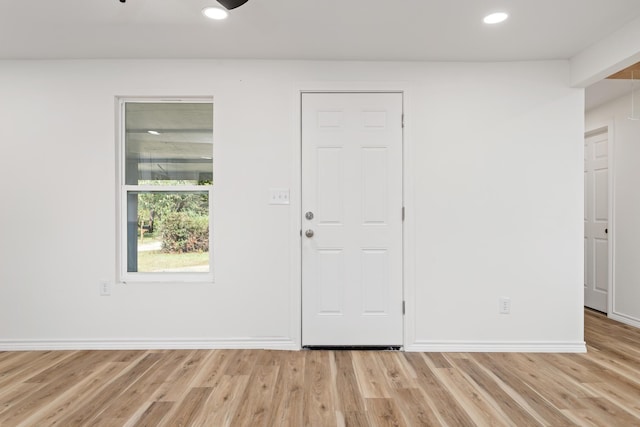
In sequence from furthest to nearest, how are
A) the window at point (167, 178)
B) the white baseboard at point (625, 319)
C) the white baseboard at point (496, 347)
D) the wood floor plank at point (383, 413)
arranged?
1. the white baseboard at point (625, 319)
2. the window at point (167, 178)
3. the white baseboard at point (496, 347)
4. the wood floor plank at point (383, 413)

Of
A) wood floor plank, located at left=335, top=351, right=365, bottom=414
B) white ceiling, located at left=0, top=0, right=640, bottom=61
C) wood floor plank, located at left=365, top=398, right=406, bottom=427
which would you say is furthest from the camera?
white ceiling, located at left=0, top=0, right=640, bottom=61

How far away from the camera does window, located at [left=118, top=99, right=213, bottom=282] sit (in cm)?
295

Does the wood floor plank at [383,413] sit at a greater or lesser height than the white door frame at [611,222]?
lesser

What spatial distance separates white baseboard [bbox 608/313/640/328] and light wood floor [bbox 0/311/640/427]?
2.77ft

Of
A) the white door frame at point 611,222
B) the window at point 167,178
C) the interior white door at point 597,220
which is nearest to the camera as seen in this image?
the window at point 167,178

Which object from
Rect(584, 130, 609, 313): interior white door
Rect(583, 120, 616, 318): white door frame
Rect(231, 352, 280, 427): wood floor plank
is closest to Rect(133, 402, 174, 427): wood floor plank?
Rect(231, 352, 280, 427): wood floor plank

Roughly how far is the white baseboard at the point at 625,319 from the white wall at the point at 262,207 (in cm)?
139

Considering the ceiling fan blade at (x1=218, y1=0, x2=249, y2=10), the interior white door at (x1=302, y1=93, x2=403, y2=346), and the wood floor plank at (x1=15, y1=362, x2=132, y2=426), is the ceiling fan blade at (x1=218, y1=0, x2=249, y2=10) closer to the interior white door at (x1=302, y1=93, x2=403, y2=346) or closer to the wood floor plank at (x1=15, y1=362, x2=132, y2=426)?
the interior white door at (x1=302, y1=93, x2=403, y2=346)

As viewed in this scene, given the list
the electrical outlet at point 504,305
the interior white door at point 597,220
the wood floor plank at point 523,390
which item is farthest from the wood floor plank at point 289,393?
the interior white door at point 597,220

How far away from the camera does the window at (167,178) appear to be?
2.95 m

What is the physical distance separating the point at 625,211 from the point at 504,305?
2.02m

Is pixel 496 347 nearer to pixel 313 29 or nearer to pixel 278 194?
pixel 278 194

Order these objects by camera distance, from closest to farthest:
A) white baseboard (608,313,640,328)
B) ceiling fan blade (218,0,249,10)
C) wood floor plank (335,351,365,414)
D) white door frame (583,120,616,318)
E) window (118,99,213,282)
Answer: ceiling fan blade (218,0,249,10), wood floor plank (335,351,365,414), window (118,99,213,282), white baseboard (608,313,640,328), white door frame (583,120,616,318)

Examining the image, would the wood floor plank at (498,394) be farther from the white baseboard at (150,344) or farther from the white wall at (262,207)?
the white baseboard at (150,344)
